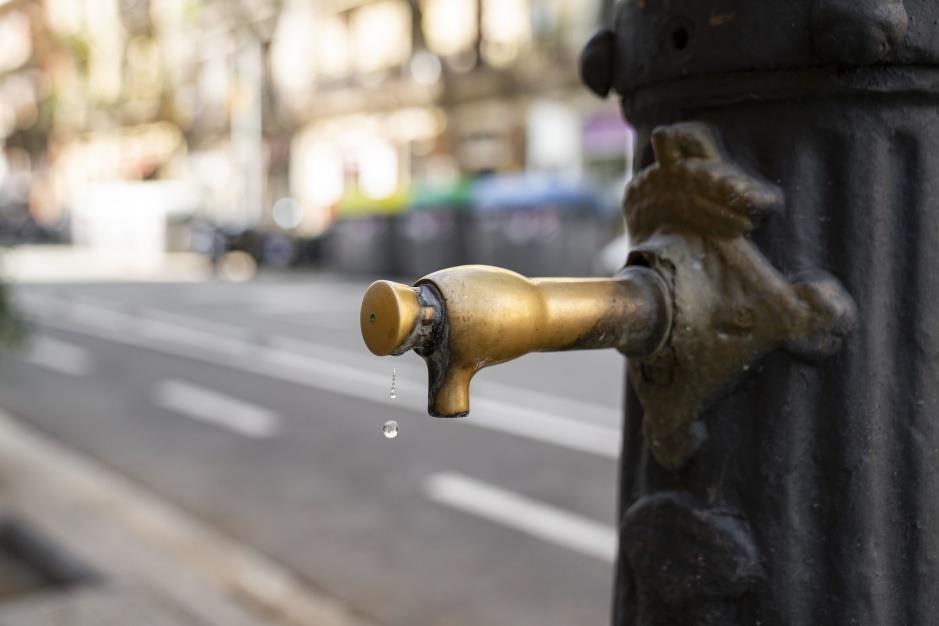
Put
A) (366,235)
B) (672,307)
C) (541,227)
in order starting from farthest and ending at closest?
(366,235) → (541,227) → (672,307)

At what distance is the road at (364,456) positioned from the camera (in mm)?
3949

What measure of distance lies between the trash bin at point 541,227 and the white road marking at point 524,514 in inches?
362

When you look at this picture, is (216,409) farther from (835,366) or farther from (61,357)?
(835,366)

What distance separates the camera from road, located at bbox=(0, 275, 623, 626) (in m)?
3.95

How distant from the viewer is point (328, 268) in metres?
20.4

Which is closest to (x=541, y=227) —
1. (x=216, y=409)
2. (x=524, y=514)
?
(x=216, y=409)

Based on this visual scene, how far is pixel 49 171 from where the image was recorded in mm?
48375

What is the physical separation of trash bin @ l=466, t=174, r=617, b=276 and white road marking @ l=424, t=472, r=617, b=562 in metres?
9.20

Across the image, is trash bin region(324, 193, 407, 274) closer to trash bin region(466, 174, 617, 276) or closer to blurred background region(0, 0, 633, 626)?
blurred background region(0, 0, 633, 626)

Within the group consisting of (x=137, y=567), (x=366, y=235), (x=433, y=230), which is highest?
(x=433, y=230)

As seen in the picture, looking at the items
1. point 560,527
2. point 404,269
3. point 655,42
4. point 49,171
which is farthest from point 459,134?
point 49,171

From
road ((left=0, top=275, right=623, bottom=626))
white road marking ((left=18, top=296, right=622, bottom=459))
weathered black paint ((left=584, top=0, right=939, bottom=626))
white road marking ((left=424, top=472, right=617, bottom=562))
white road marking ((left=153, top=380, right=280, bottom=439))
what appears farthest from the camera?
white road marking ((left=153, top=380, right=280, bottom=439))

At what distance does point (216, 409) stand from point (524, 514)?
3.19m

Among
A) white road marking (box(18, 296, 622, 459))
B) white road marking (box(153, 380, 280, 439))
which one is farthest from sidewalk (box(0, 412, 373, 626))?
white road marking (box(18, 296, 622, 459))
